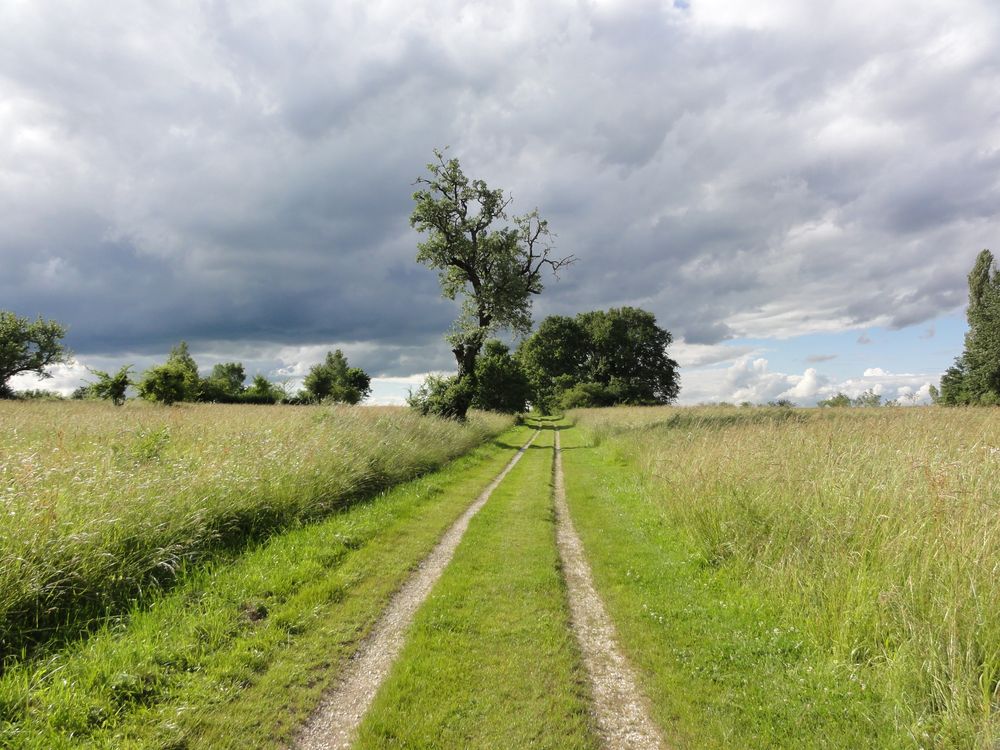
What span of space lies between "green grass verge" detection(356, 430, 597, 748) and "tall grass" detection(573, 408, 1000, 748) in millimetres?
2851

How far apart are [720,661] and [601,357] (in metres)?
81.4

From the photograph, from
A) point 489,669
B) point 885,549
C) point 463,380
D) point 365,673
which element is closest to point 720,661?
point 885,549

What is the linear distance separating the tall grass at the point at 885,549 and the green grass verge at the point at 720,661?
0.22m

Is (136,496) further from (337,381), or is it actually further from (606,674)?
(337,381)

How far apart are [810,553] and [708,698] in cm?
299

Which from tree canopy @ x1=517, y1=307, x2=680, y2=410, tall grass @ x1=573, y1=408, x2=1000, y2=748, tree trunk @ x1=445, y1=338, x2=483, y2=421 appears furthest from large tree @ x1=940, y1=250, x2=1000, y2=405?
tall grass @ x1=573, y1=408, x2=1000, y2=748

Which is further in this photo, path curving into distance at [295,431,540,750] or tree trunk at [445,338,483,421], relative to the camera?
tree trunk at [445,338,483,421]

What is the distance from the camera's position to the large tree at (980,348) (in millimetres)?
44438

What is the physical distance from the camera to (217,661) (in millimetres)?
4980

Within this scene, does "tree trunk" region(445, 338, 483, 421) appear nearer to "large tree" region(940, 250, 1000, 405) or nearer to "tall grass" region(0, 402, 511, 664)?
"tall grass" region(0, 402, 511, 664)

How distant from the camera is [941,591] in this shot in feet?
15.7

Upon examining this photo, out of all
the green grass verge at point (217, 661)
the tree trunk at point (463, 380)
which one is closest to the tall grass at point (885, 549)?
the green grass verge at point (217, 661)

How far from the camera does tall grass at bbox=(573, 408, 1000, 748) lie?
13.9ft

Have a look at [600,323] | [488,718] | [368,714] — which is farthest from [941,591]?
[600,323]
